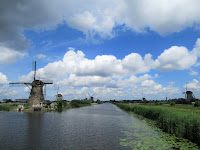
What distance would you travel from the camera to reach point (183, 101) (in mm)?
96750

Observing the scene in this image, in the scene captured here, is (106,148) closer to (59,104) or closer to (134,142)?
(134,142)

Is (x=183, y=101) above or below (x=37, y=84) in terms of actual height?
below

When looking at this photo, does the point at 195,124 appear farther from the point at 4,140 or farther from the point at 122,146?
the point at 4,140

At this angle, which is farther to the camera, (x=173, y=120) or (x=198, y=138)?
(x=173, y=120)

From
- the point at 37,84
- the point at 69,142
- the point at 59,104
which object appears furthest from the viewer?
the point at 59,104

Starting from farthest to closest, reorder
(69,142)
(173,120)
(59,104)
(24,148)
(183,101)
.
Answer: (183,101), (59,104), (173,120), (69,142), (24,148)

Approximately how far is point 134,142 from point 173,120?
24.7 ft

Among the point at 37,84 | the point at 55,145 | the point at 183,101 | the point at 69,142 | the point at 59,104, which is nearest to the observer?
the point at 55,145

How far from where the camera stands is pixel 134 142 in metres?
16.7

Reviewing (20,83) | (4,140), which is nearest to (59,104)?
(20,83)

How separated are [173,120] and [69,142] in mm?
13922

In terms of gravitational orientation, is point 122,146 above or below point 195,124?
below

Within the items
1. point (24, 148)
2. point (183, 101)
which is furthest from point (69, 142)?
point (183, 101)

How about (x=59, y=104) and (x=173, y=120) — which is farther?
(x=59, y=104)
